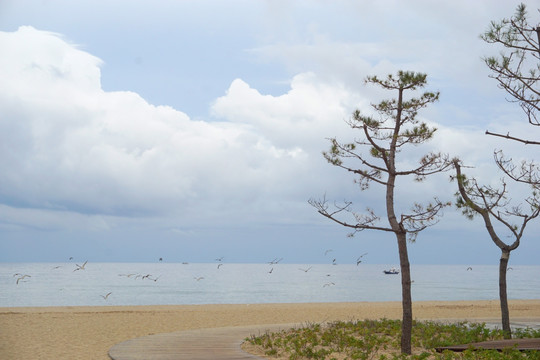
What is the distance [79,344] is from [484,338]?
1124cm

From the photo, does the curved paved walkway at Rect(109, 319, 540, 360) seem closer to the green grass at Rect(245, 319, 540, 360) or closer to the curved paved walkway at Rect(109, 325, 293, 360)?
the curved paved walkway at Rect(109, 325, 293, 360)

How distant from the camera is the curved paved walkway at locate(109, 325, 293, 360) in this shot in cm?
1281

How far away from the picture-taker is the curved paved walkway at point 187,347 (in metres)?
12.8

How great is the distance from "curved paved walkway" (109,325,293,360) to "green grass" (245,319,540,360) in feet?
2.26

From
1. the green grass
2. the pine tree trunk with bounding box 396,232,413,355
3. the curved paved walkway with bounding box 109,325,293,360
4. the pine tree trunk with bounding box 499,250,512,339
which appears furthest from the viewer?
the pine tree trunk with bounding box 499,250,512,339

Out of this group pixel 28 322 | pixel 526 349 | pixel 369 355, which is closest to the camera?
pixel 526 349

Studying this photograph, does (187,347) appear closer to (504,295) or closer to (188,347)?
(188,347)

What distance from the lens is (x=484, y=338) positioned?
16.0 m

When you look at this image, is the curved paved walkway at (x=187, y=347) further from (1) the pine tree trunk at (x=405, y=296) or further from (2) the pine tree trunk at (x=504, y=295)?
(2) the pine tree trunk at (x=504, y=295)

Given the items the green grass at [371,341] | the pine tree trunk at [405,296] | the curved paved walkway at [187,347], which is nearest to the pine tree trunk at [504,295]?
the green grass at [371,341]

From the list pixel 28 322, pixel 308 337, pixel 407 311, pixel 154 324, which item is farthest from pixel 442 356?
pixel 28 322

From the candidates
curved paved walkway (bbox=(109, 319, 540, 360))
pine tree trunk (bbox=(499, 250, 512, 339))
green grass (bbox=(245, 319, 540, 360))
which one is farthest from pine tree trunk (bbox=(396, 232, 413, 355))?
pine tree trunk (bbox=(499, 250, 512, 339))

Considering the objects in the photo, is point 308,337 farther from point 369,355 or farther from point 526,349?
point 526,349

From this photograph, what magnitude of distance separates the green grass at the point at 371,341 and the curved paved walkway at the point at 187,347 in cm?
69
